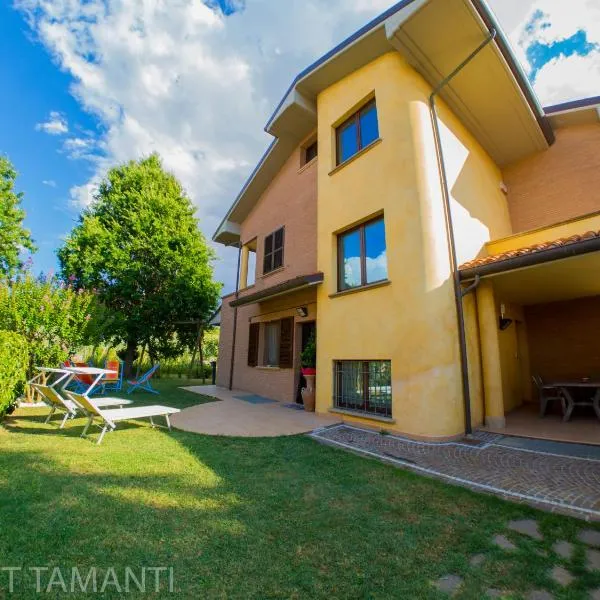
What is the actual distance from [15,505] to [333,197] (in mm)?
Result: 8001

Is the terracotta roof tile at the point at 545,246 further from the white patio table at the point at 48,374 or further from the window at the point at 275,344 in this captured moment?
the white patio table at the point at 48,374

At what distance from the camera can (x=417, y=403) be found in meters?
5.68

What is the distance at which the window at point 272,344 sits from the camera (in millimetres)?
10859

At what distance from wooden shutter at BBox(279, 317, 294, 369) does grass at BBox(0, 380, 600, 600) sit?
5.39 meters

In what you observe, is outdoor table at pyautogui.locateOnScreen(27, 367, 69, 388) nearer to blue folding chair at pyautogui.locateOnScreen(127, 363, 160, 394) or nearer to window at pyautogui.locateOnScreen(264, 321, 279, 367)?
blue folding chair at pyautogui.locateOnScreen(127, 363, 160, 394)

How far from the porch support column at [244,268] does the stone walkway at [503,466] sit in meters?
8.65

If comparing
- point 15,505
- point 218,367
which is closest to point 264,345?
point 218,367

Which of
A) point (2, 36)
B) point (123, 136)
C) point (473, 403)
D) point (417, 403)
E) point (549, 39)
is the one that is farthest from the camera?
point (123, 136)

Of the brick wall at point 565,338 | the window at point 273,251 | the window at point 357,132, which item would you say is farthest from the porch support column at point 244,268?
the brick wall at point 565,338

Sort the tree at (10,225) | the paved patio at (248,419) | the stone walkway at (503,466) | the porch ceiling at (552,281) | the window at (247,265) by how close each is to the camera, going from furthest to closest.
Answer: the tree at (10,225)
the window at (247,265)
the paved patio at (248,419)
the porch ceiling at (552,281)
the stone walkway at (503,466)

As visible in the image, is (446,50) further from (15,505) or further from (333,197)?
(15,505)

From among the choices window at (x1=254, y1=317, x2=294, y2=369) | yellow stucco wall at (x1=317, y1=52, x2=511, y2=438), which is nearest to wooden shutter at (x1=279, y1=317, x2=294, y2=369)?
window at (x1=254, y1=317, x2=294, y2=369)

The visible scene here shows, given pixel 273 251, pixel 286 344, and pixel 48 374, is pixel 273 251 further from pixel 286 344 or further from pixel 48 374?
pixel 48 374

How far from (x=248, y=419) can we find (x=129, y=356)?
13.7m
